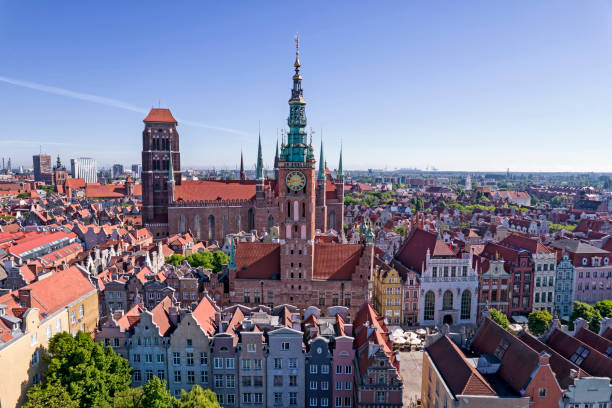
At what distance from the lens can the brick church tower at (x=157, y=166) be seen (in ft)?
447

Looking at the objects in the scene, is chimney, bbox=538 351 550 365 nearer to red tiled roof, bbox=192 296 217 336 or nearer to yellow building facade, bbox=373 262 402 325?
red tiled roof, bbox=192 296 217 336

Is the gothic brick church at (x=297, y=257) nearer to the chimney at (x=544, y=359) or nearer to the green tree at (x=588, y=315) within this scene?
the chimney at (x=544, y=359)

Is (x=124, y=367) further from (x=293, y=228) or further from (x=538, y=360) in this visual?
(x=538, y=360)

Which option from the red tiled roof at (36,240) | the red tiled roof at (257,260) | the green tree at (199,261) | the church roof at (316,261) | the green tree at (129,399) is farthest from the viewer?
the red tiled roof at (36,240)

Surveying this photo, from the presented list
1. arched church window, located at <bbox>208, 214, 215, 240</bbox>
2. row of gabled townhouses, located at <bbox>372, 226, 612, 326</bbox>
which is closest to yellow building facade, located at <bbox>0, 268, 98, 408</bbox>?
row of gabled townhouses, located at <bbox>372, 226, 612, 326</bbox>

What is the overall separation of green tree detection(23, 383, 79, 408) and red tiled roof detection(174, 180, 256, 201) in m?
94.2

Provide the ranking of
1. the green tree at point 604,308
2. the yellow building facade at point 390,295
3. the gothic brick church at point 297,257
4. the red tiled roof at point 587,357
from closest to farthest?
the red tiled roof at point 587,357 < the gothic brick church at point 297,257 < the green tree at point 604,308 < the yellow building facade at point 390,295

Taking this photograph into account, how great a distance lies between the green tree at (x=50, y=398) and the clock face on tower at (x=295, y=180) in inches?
1655

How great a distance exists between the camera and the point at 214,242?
137 meters

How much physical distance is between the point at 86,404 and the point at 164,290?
90.3 feet

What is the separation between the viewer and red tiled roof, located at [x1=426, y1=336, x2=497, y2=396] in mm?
42906

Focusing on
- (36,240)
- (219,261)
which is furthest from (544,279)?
(36,240)

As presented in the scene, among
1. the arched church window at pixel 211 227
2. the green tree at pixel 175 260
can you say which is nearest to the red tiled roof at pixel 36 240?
the green tree at pixel 175 260

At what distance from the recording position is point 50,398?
45.2 m
